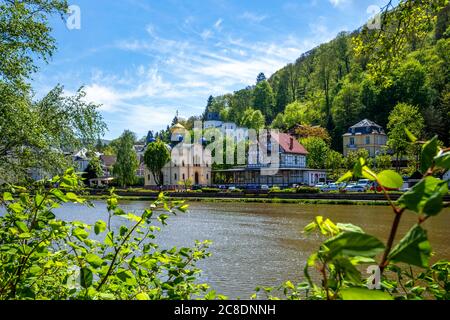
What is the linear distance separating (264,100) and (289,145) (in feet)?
183

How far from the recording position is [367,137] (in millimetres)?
76750

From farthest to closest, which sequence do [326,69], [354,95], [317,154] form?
[326,69], [354,95], [317,154]

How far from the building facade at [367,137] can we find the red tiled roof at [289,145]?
1048 centimetres

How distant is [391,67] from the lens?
4.95 m

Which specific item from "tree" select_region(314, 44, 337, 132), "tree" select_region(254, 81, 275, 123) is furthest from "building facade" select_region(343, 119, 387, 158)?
"tree" select_region(254, 81, 275, 123)

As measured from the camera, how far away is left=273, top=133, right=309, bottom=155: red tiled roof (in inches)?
2731

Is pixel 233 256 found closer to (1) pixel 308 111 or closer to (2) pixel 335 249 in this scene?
(2) pixel 335 249

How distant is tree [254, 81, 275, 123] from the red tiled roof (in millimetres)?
51115

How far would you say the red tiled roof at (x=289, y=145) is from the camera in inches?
2731

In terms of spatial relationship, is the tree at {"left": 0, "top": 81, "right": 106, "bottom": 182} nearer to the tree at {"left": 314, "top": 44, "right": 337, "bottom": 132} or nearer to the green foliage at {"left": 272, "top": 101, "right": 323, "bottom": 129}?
the green foliage at {"left": 272, "top": 101, "right": 323, "bottom": 129}

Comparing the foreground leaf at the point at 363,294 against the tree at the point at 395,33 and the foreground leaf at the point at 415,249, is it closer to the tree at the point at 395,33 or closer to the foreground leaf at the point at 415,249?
the foreground leaf at the point at 415,249

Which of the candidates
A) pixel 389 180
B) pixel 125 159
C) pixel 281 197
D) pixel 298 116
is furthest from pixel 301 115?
pixel 389 180

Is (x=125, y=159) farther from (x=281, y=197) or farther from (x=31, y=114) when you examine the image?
(x=31, y=114)
